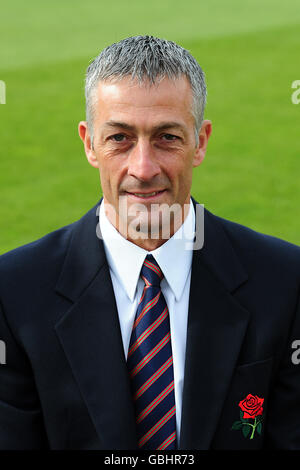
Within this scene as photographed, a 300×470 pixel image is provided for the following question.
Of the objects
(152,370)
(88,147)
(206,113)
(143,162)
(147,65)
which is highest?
(206,113)

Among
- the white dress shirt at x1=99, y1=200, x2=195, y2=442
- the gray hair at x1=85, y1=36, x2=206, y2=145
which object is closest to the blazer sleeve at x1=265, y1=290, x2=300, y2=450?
the white dress shirt at x1=99, y1=200, x2=195, y2=442

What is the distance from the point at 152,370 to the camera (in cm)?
313

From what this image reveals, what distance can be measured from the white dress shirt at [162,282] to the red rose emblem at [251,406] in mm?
250

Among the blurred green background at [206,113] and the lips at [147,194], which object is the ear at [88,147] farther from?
the blurred green background at [206,113]

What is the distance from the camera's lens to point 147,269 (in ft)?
10.6

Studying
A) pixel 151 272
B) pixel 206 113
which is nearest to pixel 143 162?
pixel 151 272

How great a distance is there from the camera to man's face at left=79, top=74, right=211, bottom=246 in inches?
117

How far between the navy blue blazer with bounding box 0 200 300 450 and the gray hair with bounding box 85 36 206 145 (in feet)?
2.04

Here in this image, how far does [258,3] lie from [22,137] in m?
8.25

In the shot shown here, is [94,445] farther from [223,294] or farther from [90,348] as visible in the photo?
[223,294]

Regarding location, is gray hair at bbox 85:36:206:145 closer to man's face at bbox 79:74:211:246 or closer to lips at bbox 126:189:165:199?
man's face at bbox 79:74:211:246

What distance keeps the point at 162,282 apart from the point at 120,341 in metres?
0.29

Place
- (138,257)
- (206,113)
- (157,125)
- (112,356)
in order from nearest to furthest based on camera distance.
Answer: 1. (157,125)
2. (112,356)
3. (138,257)
4. (206,113)

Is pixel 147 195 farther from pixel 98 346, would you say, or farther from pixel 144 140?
pixel 98 346
